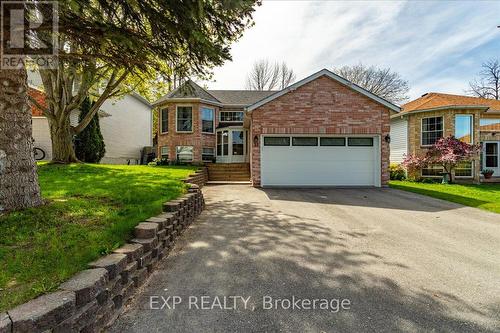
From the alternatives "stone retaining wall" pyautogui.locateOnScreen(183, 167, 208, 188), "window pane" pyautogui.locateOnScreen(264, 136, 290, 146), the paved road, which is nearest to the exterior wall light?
"window pane" pyautogui.locateOnScreen(264, 136, 290, 146)

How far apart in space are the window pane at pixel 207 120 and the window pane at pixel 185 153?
1708mm

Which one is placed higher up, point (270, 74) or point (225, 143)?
point (270, 74)

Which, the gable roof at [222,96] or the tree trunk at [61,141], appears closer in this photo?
the tree trunk at [61,141]

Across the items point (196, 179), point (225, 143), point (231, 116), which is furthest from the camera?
point (231, 116)

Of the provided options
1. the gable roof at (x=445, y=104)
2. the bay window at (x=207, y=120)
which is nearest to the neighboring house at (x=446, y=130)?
the gable roof at (x=445, y=104)

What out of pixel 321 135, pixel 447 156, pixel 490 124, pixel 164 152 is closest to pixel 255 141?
pixel 321 135

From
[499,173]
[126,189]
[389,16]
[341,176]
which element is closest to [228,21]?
[126,189]

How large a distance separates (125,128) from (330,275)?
73.7ft

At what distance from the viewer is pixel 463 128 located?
1583 centimetres

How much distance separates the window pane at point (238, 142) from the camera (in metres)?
18.1

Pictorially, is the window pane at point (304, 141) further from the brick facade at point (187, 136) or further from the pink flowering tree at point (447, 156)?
the brick facade at point (187, 136)

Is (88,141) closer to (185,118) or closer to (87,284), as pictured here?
(185,118)

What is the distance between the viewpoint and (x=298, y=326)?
249 centimetres

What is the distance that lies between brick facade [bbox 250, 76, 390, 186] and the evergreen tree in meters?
11.2
